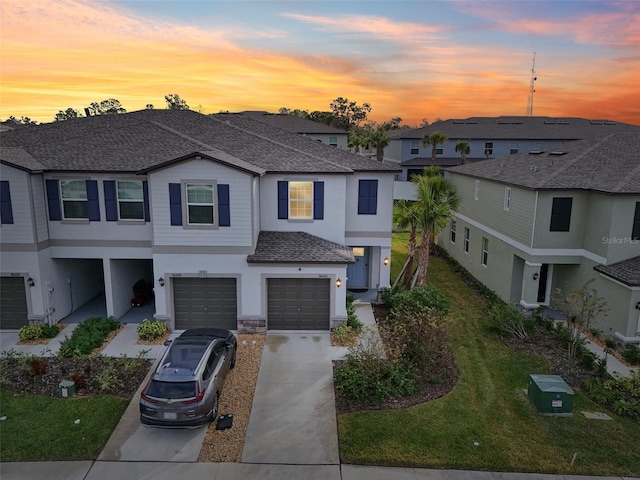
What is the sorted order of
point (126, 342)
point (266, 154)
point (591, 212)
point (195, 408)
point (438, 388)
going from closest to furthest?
point (195, 408) → point (438, 388) → point (126, 342) → point (591, 212) → point (266, 154)

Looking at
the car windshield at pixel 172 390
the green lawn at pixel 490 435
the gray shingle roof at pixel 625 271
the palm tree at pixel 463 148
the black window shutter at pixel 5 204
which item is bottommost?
the green lawn at pixel 490 435

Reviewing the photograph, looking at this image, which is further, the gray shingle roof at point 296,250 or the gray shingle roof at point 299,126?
the gray shingle roof at point 299,126

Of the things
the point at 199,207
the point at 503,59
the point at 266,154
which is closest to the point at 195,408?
the point at 199,207

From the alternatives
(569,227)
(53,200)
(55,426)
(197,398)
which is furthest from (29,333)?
(569,227)

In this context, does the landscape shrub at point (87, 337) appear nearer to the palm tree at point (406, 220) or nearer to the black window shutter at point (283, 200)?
the black window shutter at point (283, 200)

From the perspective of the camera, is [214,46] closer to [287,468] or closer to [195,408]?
[195,408]

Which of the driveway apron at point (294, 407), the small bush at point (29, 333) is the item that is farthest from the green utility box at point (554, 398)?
the small bush at point (29, 333)
